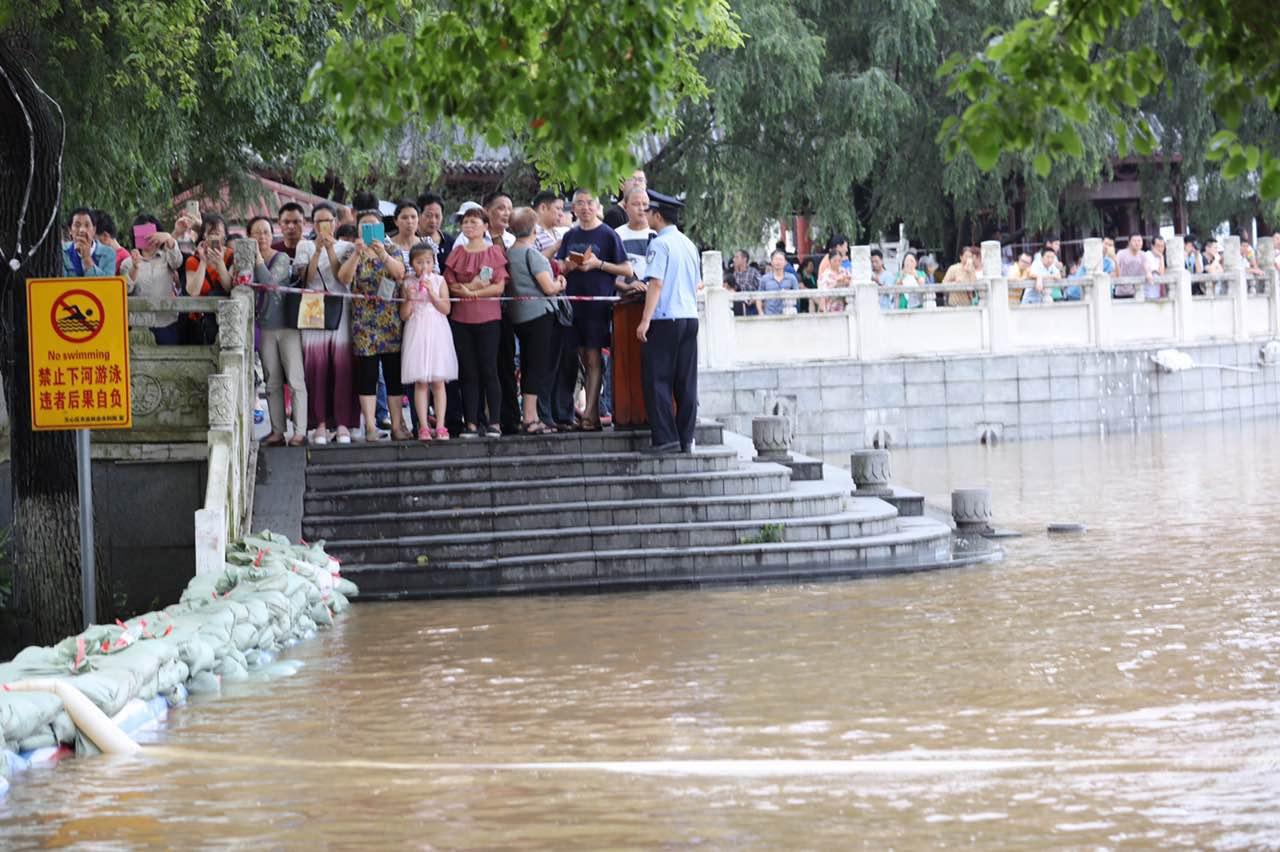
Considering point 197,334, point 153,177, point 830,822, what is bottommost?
point 830,822

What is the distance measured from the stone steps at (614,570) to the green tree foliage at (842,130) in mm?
17856

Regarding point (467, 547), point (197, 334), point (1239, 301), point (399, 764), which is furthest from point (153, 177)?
point (1239, 301)

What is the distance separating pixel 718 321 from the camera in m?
27.4

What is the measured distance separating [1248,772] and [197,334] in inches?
371

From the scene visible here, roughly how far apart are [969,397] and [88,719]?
69.3ft

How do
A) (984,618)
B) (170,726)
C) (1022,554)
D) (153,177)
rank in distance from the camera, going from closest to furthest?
(170,726), (984,618), (1022,554), (153,177)

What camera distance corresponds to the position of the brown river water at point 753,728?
277 inches

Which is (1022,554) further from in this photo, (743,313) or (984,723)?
(743,313)

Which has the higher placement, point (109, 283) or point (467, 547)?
point (109, 283)

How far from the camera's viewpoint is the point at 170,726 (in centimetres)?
927

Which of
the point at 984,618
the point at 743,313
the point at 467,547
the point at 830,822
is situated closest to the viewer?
the point at 830,822

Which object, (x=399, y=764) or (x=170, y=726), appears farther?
(x=170, y=726)

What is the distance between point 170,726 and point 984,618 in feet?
16.0

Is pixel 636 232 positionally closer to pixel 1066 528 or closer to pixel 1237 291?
pixel 1066 528
